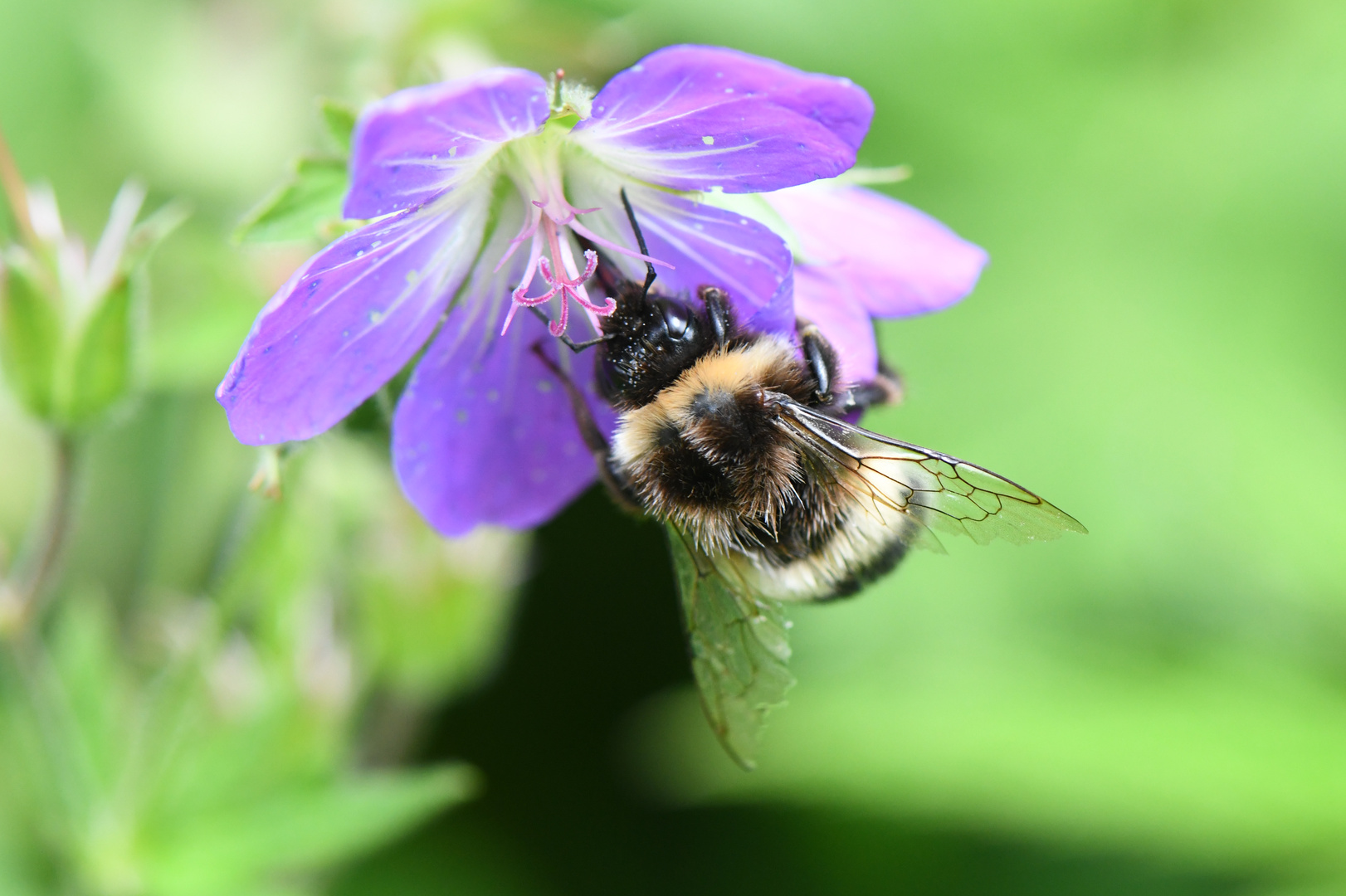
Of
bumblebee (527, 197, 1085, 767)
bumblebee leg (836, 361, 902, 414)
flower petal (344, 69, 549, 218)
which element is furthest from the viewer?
bumblebee leg (836, 361, 902, 414)

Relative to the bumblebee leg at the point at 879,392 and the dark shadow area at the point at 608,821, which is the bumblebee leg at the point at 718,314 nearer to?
the bumblebee leg at the point at 879,392

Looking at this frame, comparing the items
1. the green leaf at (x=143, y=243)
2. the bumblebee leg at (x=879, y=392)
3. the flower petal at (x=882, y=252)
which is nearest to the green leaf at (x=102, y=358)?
the green leaf at (x=143, y=243)

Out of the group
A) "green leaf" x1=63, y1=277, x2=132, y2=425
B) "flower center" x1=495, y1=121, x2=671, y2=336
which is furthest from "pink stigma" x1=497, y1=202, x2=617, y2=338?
"green leaf" x1=63, y1=277, x2=132, y2=425

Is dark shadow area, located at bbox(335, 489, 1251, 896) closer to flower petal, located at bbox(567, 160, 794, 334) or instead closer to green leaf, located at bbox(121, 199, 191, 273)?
flower petal, located at bbox(567, 160, 794, 334)

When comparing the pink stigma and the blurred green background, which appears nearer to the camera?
the pink stigma

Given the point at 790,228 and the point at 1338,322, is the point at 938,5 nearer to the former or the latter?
the point at 1338,322

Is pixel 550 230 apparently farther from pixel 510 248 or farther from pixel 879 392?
pixel 879 392
